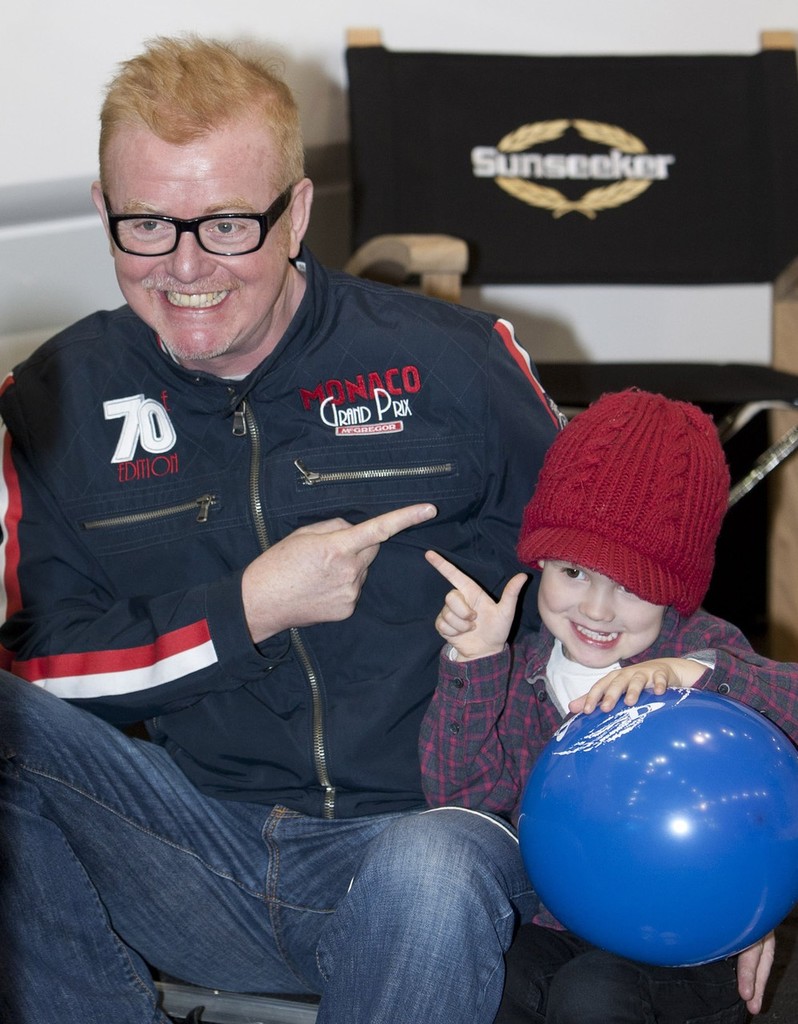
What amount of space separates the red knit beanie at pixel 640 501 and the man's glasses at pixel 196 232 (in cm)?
45

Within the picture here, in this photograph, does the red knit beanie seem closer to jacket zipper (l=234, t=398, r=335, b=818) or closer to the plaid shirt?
the plaid shirt

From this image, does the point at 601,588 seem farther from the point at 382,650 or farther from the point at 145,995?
the point at 145,995

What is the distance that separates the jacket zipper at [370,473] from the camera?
1640mm

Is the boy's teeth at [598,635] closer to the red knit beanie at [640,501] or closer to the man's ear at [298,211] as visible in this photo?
the red knit beanie at [640,501]

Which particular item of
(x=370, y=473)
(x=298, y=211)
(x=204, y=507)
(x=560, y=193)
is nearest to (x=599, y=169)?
(x=560, y=193)

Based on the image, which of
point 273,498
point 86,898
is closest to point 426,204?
point 273,498

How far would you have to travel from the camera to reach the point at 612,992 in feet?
4.54

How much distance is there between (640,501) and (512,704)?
30 centimetres

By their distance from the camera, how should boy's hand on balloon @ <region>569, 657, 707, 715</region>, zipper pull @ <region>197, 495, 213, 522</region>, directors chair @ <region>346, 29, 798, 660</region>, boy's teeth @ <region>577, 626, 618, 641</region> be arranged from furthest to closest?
directors chair @ <region>346, 29, 798, 660</region>, zipper pull @ <region>197, 495, 213, 522</region>, boy's teeth @ <region>577, 626, 618, 641</region>, boy's hand on balloon @ <region>569, 657, 707, 715</region>

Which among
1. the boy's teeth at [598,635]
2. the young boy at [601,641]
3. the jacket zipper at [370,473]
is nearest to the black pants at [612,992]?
the young boy at [601,641]

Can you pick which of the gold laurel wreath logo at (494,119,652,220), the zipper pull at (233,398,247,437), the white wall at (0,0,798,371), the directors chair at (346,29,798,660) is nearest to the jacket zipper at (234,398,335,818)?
the zipper pull at (233,398,247,437)

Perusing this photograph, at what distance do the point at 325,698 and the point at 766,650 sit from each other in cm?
157

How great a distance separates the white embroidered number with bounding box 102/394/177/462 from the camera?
1664 mm

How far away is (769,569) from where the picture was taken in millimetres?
2879
